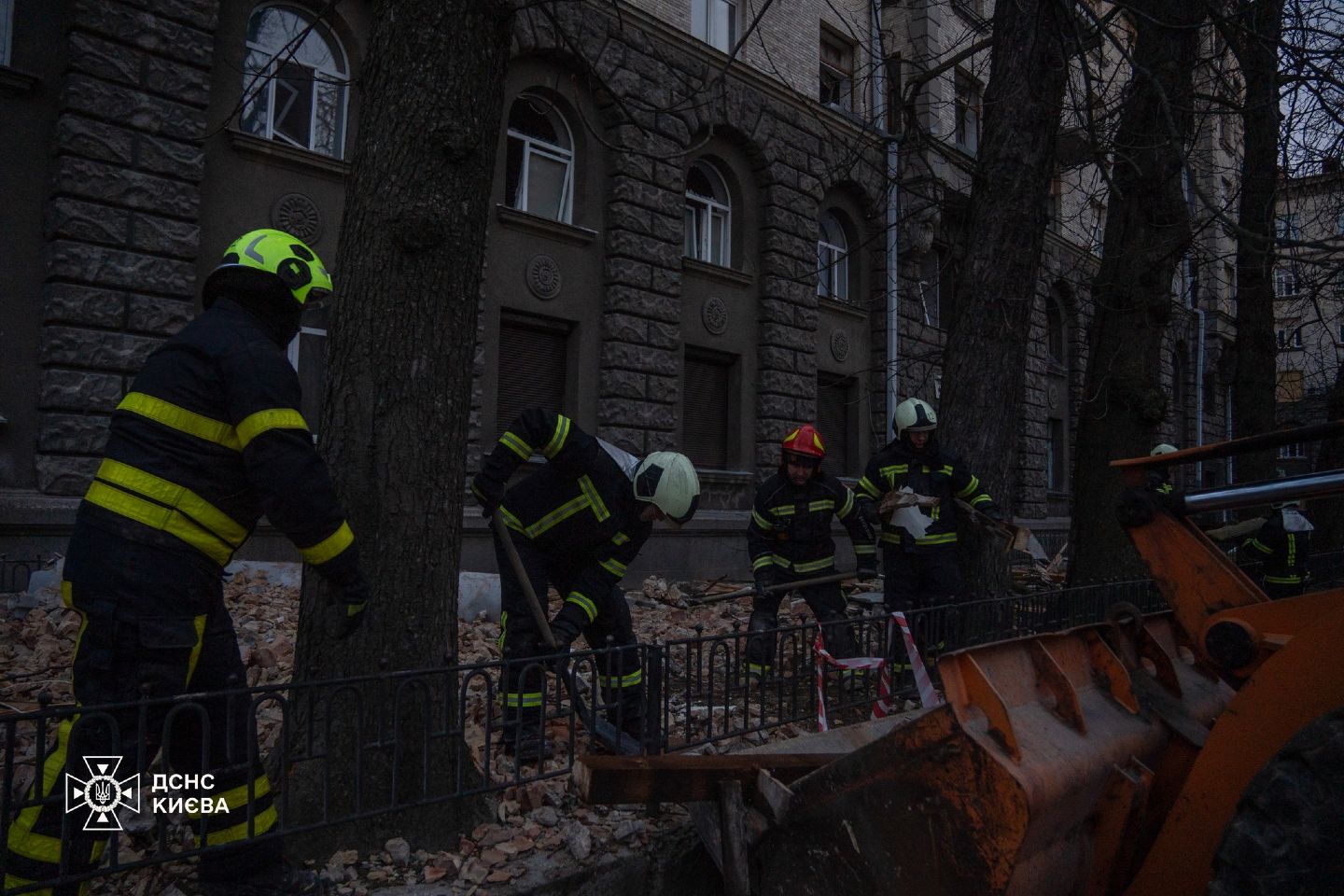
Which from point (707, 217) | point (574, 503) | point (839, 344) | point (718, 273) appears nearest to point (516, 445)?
point (574, 503)

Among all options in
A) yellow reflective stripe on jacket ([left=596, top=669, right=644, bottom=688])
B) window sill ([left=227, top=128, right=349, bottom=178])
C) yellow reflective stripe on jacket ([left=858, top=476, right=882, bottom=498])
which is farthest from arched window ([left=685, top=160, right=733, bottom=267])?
yellow reflective stripe on jacket ([left=596, top=669, right=644, bottom=688])

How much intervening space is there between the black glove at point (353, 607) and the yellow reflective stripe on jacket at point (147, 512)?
0.44 m

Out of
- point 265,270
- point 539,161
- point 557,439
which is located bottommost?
point 557,439

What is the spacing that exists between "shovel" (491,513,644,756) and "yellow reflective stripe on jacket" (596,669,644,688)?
0.13 m

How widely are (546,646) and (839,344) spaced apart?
11.3 m

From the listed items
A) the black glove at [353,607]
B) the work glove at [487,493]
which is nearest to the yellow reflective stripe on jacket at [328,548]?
the black glove at [353,607]

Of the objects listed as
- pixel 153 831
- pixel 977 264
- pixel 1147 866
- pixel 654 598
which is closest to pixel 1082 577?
pixel 977 264

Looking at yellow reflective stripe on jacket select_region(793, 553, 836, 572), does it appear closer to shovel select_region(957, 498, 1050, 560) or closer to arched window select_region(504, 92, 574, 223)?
shovel select_region(957, 498, 1050, 560)

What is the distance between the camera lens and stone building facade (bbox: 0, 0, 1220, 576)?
7.55 m

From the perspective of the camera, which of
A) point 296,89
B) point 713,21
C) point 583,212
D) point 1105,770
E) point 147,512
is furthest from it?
point 713,21

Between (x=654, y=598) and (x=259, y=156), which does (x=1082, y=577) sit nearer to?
(x=654, y=598)

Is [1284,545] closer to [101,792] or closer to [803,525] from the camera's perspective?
[803,525]

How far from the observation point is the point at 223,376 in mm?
2656

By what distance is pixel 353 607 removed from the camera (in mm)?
2842
